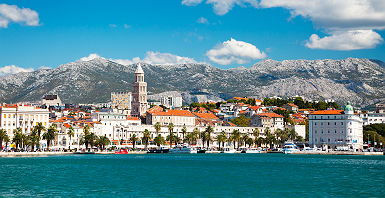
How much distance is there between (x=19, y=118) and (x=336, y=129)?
90891 mm

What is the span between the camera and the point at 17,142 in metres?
139

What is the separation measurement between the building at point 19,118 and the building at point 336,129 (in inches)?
3168

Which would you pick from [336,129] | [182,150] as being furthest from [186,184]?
[336,129]

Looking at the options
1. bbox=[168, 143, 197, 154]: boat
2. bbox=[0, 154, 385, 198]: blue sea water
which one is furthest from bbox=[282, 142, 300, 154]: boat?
bbox=[0, 154, 385, 198]: blue sea water

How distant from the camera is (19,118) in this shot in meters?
157

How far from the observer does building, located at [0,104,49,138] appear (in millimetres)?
154125

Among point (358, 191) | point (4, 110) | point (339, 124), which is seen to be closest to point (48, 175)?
point (358, 191)

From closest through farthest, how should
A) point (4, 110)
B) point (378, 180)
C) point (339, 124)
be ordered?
point (378, 180) < point (4, 110) < point (339, 124)

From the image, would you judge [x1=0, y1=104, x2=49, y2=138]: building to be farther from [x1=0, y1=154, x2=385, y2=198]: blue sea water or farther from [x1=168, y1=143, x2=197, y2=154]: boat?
[x1=0, y1=154, x2=385, y2=198]: blue sea water

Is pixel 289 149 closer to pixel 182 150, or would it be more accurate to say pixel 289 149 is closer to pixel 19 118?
pixel 182 150

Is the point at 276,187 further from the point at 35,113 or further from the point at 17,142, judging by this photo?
the point at 35,113

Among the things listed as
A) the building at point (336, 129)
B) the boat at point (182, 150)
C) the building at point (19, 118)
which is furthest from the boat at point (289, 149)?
the building at point (19, 118)

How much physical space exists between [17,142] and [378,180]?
91268 mm

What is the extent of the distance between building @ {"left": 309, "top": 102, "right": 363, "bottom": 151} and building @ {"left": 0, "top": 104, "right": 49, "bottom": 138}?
8048 centimetres
